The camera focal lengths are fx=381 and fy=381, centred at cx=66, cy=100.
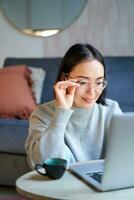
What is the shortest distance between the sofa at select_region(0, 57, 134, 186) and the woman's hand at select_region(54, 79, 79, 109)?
3.62 feet

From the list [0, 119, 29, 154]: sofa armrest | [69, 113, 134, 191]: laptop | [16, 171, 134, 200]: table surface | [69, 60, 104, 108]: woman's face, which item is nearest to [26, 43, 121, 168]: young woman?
[69, 60, 104, 108]: woman's face

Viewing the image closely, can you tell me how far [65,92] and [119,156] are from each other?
0.42 metres

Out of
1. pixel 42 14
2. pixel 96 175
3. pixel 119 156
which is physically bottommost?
pixel 96 175

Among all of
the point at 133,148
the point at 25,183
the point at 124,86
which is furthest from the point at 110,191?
the point at 124,86

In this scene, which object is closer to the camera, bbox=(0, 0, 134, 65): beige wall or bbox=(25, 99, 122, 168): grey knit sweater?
bbox=(25, 99, 122, 168): grey knit sweater

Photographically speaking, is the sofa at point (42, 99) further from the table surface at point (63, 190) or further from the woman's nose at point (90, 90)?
the table surface at point (63, 190)

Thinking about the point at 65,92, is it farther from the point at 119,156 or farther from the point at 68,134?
the point at 119,156

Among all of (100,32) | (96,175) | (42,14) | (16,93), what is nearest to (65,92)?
(96,175)

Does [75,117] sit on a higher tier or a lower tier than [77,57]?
lower

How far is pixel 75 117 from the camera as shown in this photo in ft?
4.69

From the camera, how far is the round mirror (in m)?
3.23

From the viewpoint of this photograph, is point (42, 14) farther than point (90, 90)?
Yes

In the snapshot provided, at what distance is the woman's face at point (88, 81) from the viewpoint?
4.49 ft

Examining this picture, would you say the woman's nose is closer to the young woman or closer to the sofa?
the young woman
